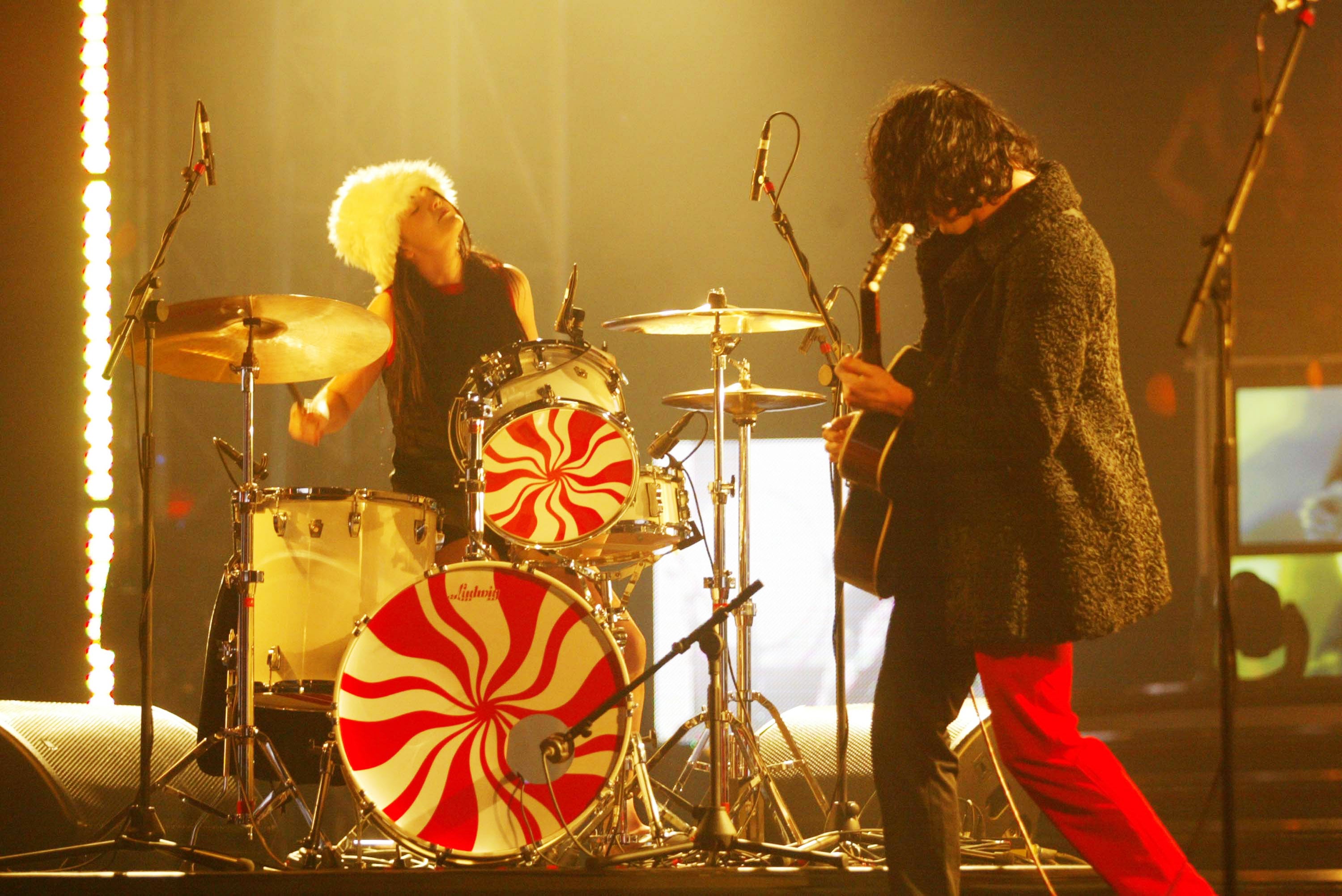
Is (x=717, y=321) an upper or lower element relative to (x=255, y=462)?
upper

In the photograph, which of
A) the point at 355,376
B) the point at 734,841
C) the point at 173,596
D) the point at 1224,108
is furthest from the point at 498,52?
the point at 734,841

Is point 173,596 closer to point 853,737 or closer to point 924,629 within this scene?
point 853,737

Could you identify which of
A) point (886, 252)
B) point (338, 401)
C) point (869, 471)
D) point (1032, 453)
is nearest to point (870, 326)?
point (886, 252)

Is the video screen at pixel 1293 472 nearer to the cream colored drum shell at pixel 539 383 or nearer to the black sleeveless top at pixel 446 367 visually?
the cream colored drum shell at pixel 539 383

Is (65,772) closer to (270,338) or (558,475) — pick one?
(270,338)

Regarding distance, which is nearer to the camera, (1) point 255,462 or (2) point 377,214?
(1) point 255,462

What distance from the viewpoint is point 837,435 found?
2438 millimetres

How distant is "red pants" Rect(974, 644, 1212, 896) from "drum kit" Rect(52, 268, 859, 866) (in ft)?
3.15

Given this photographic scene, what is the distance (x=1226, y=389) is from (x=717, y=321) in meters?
1.92

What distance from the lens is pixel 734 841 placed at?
304cm

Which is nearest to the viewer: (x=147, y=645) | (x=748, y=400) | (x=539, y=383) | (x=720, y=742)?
(x=147, y=645)

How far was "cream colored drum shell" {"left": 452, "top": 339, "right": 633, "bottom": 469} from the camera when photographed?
3566 millimetres

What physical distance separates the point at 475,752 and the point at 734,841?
2.33ft

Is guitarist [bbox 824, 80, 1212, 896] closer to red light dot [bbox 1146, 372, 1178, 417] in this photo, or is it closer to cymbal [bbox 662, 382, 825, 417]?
→ cymbal [bbox 662, 382, 825, 417]
